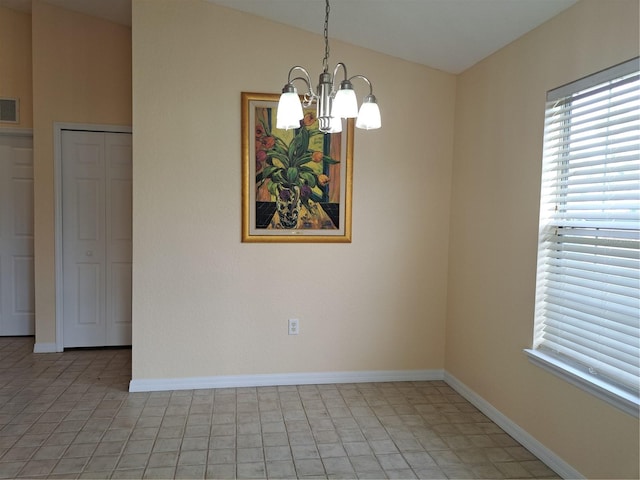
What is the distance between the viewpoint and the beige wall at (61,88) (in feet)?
12.7

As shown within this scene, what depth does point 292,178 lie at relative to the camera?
10.9ft

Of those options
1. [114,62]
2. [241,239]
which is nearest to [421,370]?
[241,239]

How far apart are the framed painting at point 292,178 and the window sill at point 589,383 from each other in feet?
5.13

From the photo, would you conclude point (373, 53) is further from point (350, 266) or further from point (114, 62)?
point (114, 62)

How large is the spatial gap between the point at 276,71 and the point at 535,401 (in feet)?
8.93

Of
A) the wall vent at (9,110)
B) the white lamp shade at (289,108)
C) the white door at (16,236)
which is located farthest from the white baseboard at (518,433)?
the wall vent at (9,110)

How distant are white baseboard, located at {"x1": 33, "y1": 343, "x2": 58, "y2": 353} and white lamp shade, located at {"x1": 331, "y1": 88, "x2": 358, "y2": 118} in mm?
3664

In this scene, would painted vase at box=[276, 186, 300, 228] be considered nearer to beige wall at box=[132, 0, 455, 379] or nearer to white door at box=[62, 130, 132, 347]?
beige wall at box=[132, 0, 455, 379]

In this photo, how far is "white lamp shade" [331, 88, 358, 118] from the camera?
1.73 meters

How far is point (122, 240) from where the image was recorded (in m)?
4.17

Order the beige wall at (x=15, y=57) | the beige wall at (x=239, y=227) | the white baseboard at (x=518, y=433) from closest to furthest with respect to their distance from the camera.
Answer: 1. the white baseboard at (x=518, y=433)
2. the beige wall at (x=239, y=227)
3. the beige wall at (x=15, y=57)

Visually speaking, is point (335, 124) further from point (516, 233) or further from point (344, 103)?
point (516, 233)

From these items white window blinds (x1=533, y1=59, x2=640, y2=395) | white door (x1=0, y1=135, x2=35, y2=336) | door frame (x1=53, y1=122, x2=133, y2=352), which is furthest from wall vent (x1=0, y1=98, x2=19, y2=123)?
white window blinds (x1=533, y1=59, x2=640, y2=395)

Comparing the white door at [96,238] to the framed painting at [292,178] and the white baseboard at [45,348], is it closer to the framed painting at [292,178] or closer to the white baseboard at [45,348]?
the white baseboard at [45,348]
